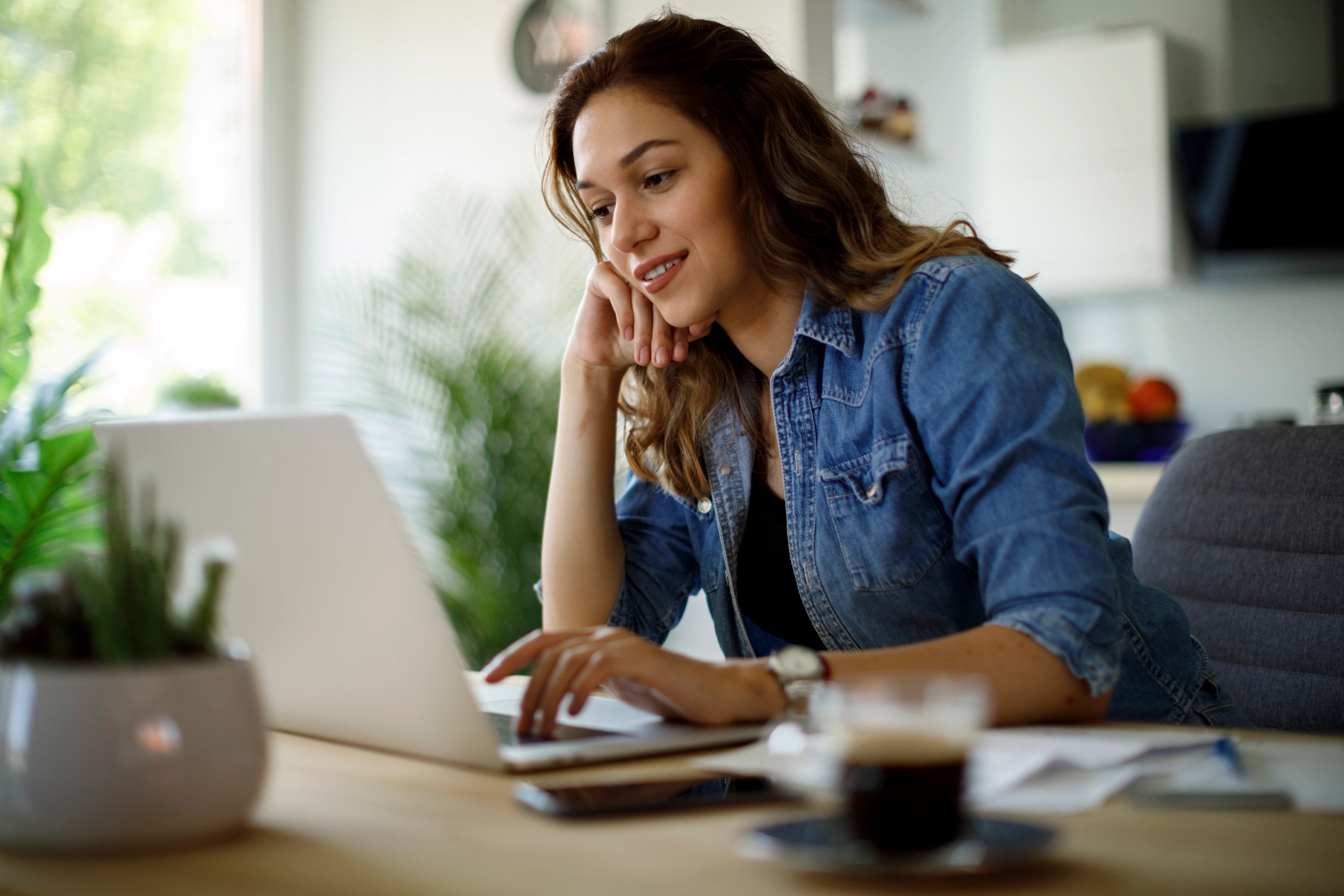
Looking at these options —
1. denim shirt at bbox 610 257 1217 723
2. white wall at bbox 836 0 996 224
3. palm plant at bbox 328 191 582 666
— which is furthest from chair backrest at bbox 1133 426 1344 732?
white wall at bbox 836 0 996 224

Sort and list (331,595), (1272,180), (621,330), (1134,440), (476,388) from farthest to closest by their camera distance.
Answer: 1. (1272,180)
2. (1134,440)
3. (476,388)
4. (621,330)
5. (331,595)

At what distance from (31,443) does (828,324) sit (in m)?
1.75

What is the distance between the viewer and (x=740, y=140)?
1.39 meters

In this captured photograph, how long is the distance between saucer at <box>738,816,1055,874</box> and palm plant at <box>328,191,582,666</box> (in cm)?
249

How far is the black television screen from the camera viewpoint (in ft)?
13.6

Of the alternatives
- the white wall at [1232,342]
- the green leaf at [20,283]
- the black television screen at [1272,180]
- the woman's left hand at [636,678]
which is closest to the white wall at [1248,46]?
the black television screen at [1272,180]

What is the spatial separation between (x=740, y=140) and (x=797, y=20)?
158cm

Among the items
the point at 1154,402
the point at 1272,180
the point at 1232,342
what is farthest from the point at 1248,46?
the point at 1154,402

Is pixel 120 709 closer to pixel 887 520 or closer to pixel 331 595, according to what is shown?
pixel 331 595

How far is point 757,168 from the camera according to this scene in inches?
55.0

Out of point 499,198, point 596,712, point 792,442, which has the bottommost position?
point 596,712

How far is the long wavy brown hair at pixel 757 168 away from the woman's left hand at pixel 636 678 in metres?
0.51

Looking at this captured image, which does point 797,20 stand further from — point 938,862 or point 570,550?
point 938,862

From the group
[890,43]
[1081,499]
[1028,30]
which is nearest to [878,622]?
[1081,499]
